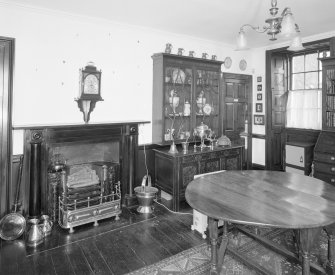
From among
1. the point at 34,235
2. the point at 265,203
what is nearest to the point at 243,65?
the point at 265,203

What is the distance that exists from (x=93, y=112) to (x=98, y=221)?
1.50 metres

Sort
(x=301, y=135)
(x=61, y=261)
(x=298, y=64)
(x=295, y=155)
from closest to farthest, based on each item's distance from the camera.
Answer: (x=61, y=261), (x=295, y=155), (x=301, y=135), (x=298, y=64)

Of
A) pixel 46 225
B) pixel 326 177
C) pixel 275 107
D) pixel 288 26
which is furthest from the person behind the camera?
pixel 275 107

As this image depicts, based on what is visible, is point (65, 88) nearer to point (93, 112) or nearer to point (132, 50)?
point (93, 112)

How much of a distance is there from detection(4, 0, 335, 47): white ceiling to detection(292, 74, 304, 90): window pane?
3.60ft

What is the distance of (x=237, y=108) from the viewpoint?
5449 millimetres

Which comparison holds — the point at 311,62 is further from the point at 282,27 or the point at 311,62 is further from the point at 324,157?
the point at 282,27

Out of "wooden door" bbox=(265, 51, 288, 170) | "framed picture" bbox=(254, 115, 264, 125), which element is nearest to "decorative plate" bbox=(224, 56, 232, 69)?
"wooden door" bbox=(265, 51, 288, 170)

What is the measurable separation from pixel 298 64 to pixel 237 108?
4.87ft

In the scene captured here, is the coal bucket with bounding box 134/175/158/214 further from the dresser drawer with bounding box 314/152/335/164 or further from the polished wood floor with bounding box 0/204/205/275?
the dresser drawer with bounding box 314/152/335/164

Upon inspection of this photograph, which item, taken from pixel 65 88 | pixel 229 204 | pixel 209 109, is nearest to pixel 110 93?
pixel 65 88

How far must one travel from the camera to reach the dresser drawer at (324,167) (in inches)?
160

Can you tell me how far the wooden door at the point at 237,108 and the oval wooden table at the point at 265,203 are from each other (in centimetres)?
272

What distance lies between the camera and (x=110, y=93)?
386cm
